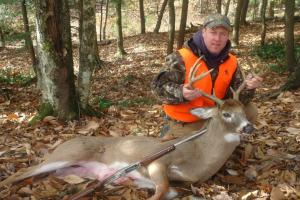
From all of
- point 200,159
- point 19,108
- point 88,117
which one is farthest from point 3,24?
point 200,159

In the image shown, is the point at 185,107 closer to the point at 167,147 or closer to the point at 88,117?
the point at 167,147

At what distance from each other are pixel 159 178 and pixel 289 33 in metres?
7.84

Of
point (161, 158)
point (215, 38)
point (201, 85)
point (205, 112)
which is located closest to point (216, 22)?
point (215, 38)

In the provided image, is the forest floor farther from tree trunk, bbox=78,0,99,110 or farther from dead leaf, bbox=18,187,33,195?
tree trunk, bbox=78,0,99,110

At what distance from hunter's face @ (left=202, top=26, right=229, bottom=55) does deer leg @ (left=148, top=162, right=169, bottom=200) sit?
138 centimetres

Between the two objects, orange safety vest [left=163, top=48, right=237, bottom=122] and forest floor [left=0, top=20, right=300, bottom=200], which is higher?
orange safety vest [left=163, top=48, right=237, bottom=122]

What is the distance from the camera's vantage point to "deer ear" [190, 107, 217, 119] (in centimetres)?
466

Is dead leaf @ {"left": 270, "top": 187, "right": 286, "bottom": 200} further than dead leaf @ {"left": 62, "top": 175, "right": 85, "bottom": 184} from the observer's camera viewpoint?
No

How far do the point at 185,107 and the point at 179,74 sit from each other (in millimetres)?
380

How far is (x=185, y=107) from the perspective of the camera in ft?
16.6

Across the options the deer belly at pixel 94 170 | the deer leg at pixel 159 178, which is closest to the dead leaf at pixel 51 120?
the deer belly at pixel 94 170

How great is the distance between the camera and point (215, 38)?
480 centimetres

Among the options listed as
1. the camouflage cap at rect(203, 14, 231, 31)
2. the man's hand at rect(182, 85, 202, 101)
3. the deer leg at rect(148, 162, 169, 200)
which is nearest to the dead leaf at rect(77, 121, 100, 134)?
the deer leg at rect(148, 162, 169, 200)

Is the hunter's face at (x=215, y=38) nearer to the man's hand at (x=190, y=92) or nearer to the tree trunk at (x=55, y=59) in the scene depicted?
the man's hand at (x=190, y=92)
